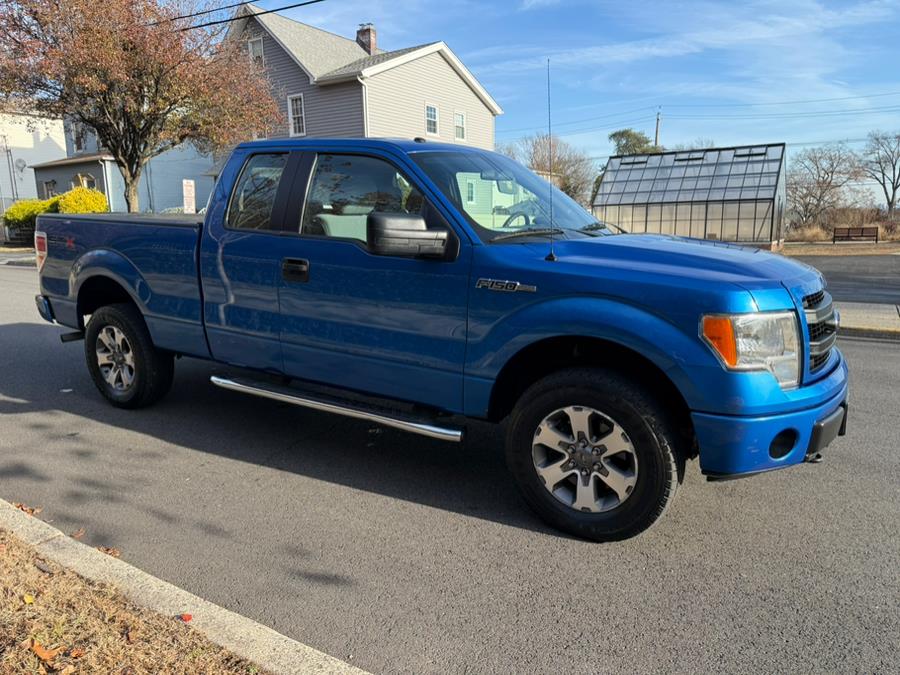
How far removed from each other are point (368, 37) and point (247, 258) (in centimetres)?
2919

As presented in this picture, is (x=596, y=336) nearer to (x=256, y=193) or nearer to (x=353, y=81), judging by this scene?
(x=256, y=193)

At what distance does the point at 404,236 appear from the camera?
11.5 ft

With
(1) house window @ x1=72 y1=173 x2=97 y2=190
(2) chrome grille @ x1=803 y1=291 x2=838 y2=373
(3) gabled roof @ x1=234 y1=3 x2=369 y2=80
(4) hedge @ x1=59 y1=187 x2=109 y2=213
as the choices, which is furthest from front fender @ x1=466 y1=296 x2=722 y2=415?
(1) house window @ x1=72 y1=173 x2=97 y2=190

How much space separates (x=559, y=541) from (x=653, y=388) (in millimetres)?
919

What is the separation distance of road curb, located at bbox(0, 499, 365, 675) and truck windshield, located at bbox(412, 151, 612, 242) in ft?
7.11

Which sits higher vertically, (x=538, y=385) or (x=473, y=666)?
(x=538, y=385)

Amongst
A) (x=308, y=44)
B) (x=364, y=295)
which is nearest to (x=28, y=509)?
(x=364, y=295)

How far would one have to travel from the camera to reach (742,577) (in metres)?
3.11

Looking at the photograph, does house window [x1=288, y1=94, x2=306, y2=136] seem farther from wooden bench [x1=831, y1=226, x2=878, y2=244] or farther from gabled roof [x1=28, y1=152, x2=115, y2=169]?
wooden bench [x1=831, y1=226, x2=878, y2=244]

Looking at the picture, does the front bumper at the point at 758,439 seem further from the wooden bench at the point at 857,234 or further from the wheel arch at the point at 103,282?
the wooden bench at the point at 857,234

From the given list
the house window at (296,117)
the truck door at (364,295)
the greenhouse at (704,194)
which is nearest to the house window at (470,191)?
the truck door at (364,295)

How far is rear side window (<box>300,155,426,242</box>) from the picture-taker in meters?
4.00

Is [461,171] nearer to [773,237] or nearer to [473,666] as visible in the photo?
[473,666]

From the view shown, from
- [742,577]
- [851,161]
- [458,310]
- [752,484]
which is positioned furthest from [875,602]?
[851,161]
